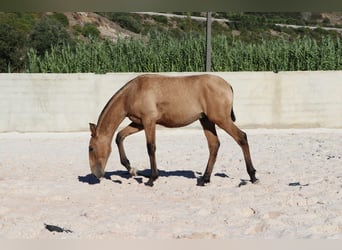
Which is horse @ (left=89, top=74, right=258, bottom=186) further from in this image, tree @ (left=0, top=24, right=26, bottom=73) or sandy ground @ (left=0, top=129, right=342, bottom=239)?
tree @ (left=0, top=24, right=26, bottom=73)

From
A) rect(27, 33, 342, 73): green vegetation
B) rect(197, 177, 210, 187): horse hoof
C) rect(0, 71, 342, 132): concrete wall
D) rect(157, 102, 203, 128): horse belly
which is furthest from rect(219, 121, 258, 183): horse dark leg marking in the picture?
rect(27, 33, 342, 73): green vegetation

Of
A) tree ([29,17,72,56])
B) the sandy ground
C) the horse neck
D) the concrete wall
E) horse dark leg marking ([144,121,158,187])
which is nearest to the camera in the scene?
the sandy ground

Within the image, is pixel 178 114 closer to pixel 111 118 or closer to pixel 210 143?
pixel 210 143

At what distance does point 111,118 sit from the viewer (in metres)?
7.49

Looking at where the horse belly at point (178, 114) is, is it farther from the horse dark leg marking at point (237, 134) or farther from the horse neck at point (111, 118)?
the horse neck at point (111, 118)

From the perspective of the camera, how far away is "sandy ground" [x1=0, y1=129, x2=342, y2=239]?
5.11 meters

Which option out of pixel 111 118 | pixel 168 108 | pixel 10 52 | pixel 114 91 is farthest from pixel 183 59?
pixel 10 52

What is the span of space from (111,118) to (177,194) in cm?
124

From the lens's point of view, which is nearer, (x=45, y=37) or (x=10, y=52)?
(x=10, y=52)

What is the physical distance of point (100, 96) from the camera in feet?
46.8

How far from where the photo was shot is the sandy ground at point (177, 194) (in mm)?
5109

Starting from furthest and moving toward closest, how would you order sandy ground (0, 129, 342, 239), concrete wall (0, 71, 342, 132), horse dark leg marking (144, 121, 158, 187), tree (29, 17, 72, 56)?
tree (29, 17, 72, 56)
concrete wall (0, 71, 342, 132)
horse dark leg marking (144, 121, 158, 187)
sandy ground (0, 129, 342, 239)

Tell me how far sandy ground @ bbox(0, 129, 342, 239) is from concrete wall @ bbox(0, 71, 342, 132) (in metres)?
1.95

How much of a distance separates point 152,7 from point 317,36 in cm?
4435
